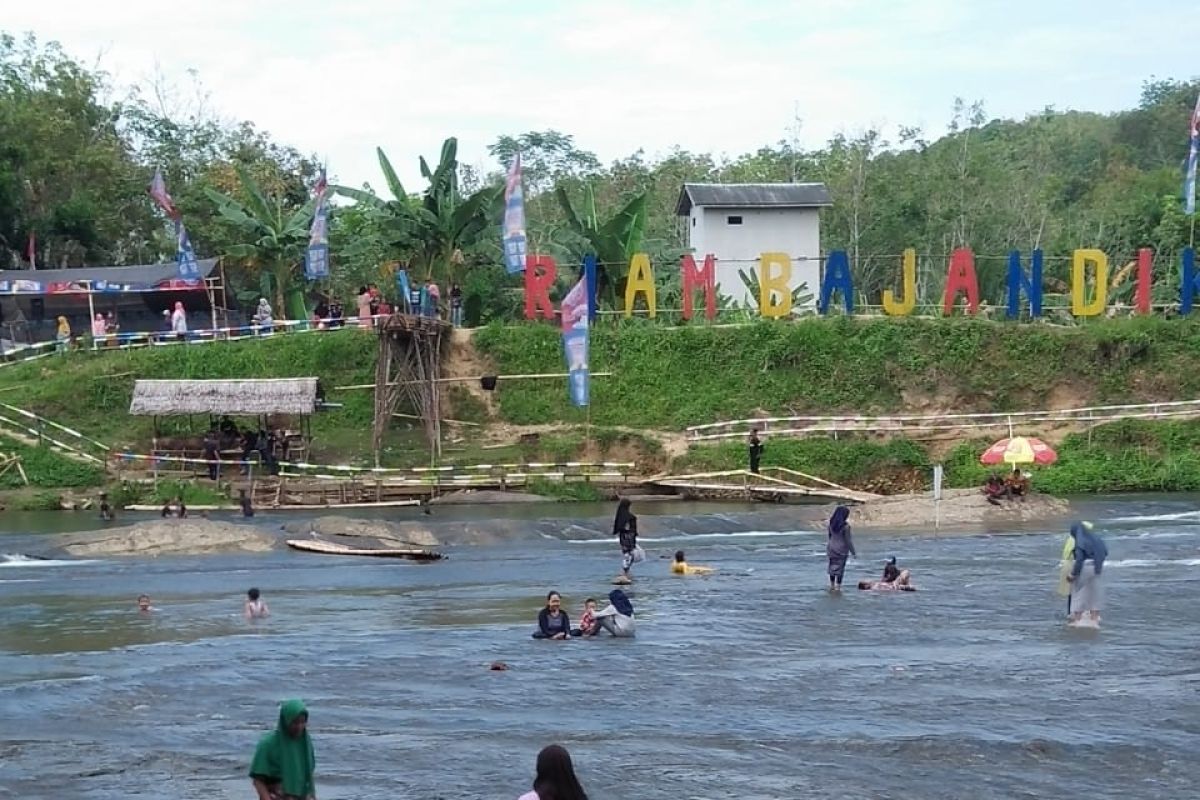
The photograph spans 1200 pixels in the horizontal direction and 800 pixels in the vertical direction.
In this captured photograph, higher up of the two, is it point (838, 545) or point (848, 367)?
point (848, 367)

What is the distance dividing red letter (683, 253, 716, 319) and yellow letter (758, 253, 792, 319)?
1.61m

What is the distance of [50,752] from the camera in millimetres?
17266

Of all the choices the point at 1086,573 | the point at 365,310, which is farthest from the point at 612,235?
the point at 1086,573

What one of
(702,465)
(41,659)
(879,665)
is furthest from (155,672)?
(702,465)

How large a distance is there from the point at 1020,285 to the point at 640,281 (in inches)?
485

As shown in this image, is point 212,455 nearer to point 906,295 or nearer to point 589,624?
point 906,295

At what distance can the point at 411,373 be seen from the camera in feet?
163

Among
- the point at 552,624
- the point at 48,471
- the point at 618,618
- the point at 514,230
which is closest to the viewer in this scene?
the point at 552,624

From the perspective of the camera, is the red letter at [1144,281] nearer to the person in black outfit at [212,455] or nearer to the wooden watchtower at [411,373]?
the wooden watchtower at [411,373]

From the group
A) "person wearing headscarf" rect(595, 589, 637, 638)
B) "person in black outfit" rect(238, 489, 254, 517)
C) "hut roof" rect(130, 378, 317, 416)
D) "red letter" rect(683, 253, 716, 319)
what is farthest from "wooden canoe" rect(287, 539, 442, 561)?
"red letter" rect(683, 253, 716, 319)

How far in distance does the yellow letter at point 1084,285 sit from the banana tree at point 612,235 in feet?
45.5

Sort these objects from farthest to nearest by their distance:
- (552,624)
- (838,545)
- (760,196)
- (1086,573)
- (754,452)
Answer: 1. (760,196)
2. (754,452)
3. (838,545)
4. (552,624)
5. (1086,573)

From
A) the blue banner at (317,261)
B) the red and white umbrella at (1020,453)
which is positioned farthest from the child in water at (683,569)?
the blue banner at (317,261)

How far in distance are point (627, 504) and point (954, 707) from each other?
1214 centimetres
